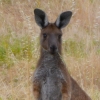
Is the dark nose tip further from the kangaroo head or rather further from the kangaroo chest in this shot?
the kangaroo chest

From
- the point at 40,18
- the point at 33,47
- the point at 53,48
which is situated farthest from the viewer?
the point at 33,47

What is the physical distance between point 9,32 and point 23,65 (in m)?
1.40

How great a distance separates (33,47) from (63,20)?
162 cm

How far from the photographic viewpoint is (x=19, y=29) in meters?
10.2

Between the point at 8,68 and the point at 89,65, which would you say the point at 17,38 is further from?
the point at 89,65

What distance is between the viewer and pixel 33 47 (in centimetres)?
847

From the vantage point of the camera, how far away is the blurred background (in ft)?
25.7

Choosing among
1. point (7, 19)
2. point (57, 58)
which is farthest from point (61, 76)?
point (7, 19)

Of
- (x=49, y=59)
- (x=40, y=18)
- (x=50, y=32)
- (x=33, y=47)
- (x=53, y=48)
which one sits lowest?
(x=33, y=47)

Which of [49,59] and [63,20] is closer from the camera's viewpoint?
[49,59]

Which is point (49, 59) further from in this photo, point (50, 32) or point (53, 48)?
point (50, 32)

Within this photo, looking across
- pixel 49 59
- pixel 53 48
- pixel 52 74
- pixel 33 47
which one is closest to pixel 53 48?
pixel 53 48

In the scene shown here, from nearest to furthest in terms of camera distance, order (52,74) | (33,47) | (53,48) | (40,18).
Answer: (53,48)
(52,74)
(40,18)
(33,47)

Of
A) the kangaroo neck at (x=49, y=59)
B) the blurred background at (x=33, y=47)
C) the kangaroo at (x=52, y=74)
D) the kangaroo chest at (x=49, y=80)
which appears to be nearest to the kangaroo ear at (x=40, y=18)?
the kangaroo at (x=52, y=74)
